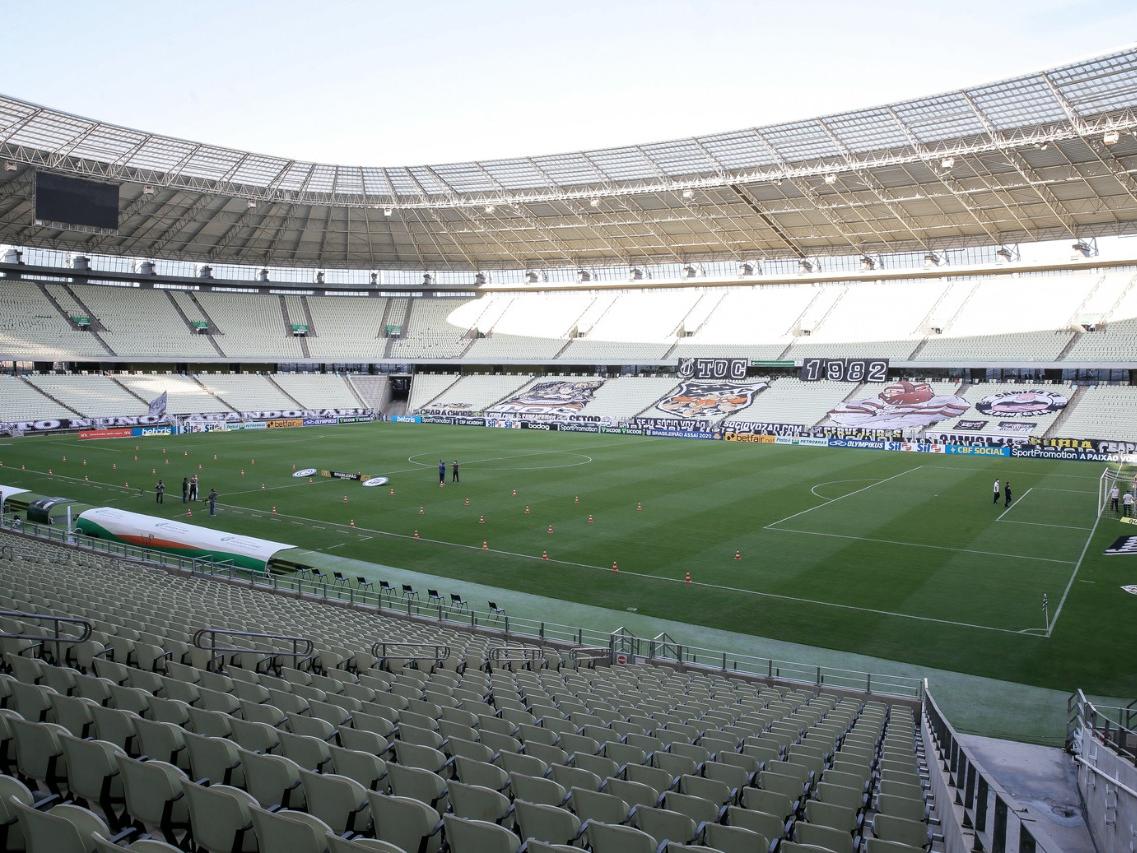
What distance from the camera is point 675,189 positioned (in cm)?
6412

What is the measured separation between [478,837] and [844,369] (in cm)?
7525

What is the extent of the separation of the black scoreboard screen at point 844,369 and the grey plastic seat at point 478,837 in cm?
7422

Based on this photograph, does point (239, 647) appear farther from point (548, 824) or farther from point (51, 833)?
point (51, 833)

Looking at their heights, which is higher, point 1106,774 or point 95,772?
point 95,772

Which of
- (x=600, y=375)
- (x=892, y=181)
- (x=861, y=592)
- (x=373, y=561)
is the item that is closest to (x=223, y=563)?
(x=373, y=561)

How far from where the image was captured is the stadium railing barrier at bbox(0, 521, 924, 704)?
1688 centimetres

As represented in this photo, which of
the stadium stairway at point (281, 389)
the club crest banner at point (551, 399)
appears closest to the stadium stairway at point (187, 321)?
the stadium stairway at point (281, 389)

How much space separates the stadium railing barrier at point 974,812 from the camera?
19.0 feet

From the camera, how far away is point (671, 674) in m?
16.2

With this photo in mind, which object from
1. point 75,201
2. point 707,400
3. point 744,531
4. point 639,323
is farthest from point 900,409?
point 75,201

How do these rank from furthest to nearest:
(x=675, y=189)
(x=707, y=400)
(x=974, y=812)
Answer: (x=707, y=400)
(x=675, y=189)
(x=974, y=812)

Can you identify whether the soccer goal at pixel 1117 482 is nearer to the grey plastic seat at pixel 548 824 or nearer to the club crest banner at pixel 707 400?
the club crest banner at pixel 707 400

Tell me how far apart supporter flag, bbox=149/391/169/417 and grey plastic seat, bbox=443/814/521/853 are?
251 feet

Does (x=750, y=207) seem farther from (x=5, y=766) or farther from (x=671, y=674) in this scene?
(x=5, y=766)
